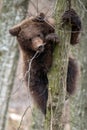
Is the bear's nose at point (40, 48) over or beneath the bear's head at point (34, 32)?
beneath

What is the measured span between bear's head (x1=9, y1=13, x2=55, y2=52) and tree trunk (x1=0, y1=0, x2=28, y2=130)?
2.24m

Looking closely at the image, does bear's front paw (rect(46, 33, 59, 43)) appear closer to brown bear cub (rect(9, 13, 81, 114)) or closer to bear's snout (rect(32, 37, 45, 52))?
brown bear cub (rect(9, 13, 81, 114))

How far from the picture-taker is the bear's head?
6794 millimetres

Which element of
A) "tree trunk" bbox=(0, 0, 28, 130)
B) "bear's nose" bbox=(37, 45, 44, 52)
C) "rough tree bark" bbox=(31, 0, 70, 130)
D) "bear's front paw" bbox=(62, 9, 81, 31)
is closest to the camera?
"rough tree bark" bbox=(31, 0, 70, 130)

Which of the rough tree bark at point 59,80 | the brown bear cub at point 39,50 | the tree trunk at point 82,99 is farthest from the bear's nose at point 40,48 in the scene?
the tree trunk at point 82,99

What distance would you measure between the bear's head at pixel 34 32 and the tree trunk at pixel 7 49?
224cm

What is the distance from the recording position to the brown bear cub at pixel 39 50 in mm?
6777

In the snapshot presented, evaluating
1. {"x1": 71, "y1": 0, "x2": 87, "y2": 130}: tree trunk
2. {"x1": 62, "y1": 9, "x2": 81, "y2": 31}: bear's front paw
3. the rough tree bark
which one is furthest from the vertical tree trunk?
{"x1": 71, "y1": 0, "x2": 87, "y2": 130}: tree trunk

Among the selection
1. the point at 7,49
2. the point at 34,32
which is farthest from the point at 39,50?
the point at 7,49

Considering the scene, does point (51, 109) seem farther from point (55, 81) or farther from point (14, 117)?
point (14, 117)

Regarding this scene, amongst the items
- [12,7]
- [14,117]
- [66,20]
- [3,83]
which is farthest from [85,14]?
[14,117]

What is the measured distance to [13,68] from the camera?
9555 millimetres

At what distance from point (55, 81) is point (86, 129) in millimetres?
3828

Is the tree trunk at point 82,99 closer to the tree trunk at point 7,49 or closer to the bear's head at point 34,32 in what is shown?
the tree trunk at point 7,49
